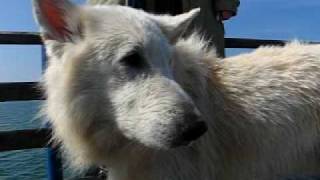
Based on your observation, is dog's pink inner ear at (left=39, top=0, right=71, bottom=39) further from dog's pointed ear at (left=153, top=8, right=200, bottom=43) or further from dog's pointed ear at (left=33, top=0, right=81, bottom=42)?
dog's pointed ear at (left=153, top=8, right=200, bottom=43)

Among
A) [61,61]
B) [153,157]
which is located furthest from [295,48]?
[61,61]

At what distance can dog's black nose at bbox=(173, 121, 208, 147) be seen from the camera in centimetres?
289

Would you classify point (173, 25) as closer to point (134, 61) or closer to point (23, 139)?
point (134, 61)

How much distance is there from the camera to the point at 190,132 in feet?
9.54

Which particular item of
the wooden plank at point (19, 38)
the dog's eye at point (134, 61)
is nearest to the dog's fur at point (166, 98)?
the dog's eye at point (134, 61)

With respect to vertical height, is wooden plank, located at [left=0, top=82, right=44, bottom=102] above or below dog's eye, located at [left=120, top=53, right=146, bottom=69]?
below

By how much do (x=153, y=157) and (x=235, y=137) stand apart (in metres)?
0.61

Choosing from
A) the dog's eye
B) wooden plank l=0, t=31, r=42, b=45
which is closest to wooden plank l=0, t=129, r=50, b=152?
wooden plank l=0, t=31, r=42, b=45

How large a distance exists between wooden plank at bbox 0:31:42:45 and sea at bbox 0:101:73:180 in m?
0.52

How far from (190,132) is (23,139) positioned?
8.53 feet

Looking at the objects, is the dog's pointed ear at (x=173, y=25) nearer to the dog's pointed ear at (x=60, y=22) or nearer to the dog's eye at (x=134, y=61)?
the dog's eye at (x=134, y=61)

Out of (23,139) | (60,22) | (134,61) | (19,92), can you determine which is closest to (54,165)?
(23,139)

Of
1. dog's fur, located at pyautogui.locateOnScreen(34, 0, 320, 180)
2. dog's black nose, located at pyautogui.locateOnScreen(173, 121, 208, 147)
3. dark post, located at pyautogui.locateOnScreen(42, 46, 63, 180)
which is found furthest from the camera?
dark post, located at pyautogui.locateOnScreen(42, 46, 63, 180)

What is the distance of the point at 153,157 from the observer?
130 inches
